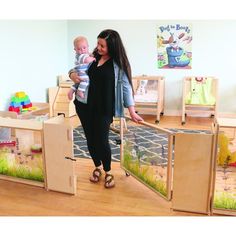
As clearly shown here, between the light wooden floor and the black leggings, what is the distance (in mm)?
201

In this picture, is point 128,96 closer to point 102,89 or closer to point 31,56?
point 102,89

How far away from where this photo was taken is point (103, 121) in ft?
6.25

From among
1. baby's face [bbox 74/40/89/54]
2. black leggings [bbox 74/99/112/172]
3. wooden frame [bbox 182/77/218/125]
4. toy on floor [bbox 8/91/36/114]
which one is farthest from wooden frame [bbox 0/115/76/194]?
wooden frame [bbox 182/77/218/125]

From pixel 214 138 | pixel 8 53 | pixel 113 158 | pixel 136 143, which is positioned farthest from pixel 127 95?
pixel 8 53

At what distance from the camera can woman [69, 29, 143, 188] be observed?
1766 mm

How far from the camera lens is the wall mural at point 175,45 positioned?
4258 millimetres

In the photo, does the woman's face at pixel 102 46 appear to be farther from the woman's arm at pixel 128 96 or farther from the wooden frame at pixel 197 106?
the wooden frame at pixel 197 106

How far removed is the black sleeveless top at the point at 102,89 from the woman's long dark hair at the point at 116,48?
5 cm

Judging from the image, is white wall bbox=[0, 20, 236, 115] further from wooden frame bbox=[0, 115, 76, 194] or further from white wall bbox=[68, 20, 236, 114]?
wooden frame bbox=[0, 115, 76, 194]

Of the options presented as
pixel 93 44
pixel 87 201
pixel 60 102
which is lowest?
pixel 87 201

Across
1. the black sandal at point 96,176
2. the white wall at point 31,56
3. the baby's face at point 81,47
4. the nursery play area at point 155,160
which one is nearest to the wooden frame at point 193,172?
the nursery play area at point 155,160

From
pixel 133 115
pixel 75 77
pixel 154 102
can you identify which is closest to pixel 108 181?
pixel 133 115

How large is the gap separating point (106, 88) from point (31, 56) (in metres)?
2.49

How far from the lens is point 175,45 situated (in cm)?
432
